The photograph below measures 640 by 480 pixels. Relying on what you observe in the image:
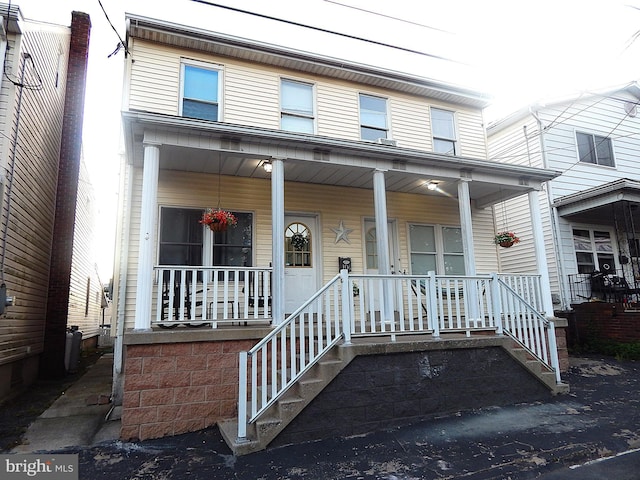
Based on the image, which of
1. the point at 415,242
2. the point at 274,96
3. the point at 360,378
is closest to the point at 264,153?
the point at 274,96

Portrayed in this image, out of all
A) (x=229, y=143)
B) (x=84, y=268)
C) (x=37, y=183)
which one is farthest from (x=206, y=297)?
(x=84, y=268)

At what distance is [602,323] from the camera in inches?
359

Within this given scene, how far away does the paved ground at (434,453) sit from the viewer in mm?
3588

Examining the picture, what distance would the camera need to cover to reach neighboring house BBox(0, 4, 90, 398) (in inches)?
246

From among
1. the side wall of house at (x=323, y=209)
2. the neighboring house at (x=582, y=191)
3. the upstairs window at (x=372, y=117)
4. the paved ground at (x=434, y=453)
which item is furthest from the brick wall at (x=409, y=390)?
the neighboring house at (x=582, y=191)

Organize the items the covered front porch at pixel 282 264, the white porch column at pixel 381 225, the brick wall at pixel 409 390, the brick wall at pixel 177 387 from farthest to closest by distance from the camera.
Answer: the white porch column at pixel 381 225, the covered front porch at pixel 282 264, the brick wall at pixel 177 387, the brick wall at pixel 409 390

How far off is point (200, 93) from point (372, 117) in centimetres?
369

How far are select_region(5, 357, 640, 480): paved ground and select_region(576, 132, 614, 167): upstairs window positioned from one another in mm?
8443

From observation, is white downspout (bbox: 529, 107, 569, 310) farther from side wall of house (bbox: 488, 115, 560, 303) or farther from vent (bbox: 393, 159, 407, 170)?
vent (bbox: 393, 159, 407, 170)

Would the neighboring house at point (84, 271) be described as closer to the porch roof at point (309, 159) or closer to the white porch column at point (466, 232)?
the porch roof at point (309, 159)

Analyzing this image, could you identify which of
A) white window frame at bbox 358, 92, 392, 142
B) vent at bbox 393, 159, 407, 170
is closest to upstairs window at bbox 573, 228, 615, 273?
white window frame at bbox 358, 92, 392, 142

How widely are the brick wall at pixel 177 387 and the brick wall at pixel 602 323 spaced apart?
8.49 metres

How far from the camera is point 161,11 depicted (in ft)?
22.2

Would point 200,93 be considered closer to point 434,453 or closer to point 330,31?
point 330,31
